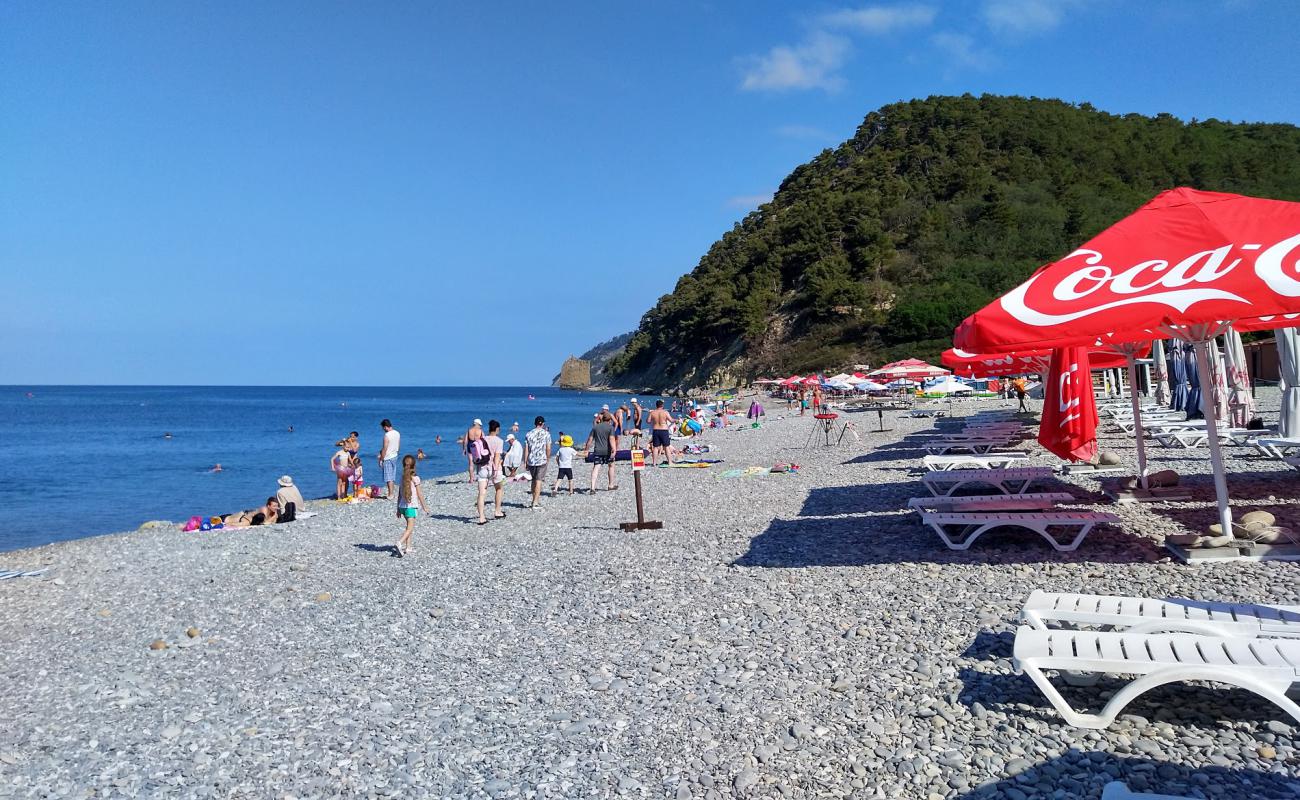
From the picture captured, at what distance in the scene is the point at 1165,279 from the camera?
20.0ft

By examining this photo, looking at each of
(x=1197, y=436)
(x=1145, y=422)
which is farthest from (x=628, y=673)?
(x=1145, y=422)

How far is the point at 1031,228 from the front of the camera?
8062 centimetres

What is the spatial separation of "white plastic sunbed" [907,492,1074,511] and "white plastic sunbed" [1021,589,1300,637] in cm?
326

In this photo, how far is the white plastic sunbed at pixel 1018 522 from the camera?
762 cm

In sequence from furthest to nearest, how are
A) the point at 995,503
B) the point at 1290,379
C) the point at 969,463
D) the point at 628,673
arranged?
the point at 969,463 < the point at 1290,379 < the point at 995,503 < the point at 628,673

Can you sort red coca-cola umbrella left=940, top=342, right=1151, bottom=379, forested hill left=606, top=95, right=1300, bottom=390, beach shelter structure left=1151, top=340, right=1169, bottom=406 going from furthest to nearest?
forested hill left=606, top=95, right=1300, bottom=390 < beach shelter structure left=1151, top=340, right=1169, bottom=406 < red coca-cola umbrella left=940, top=342, right=1151, bottom=379

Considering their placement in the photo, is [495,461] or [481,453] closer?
[481,453]

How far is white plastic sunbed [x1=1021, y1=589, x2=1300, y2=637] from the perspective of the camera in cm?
431

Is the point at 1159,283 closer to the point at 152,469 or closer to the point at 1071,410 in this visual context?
the point at 1071,410

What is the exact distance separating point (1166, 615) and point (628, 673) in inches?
123

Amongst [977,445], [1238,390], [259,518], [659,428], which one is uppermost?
[1238,390]

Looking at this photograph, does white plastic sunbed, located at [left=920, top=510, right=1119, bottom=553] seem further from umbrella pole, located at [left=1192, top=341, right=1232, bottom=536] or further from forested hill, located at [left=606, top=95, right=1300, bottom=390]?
forested hill, located at [left=606, top=95, right=1300, bottom=390]

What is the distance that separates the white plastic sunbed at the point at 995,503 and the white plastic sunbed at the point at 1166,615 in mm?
3259

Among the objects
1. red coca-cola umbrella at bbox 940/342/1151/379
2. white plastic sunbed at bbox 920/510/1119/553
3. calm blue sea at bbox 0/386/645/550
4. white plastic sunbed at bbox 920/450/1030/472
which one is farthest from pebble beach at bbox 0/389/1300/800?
calm blue sea at bbox 0/386/645/550
